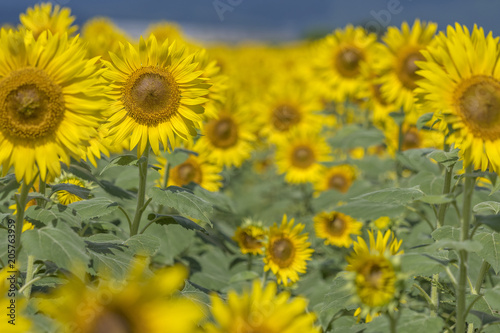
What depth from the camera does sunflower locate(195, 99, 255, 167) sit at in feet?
16.9

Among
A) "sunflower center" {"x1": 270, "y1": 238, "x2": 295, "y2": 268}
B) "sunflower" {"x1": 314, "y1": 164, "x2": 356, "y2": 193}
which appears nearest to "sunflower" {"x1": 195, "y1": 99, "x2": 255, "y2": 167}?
"sunflower" {"x1": 314, "y1": 164, "x2": 356, "y2": 193}

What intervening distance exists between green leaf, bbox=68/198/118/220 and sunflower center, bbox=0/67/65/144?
1.43 ft

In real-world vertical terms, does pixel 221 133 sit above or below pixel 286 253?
above

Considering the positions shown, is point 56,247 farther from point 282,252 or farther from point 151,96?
point 282,252

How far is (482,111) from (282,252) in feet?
4.97

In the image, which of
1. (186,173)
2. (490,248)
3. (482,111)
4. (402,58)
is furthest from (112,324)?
(402,58)

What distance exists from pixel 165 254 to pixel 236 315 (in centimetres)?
200

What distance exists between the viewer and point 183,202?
2545 mm

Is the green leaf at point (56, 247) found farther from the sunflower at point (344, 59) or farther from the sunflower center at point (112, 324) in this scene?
the sunflower at point (344, 59)

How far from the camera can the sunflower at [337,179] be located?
17.3 ft

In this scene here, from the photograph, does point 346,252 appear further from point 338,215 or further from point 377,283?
point 377,283

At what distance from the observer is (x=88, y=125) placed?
2207mm

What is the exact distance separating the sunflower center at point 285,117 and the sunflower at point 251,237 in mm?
2801

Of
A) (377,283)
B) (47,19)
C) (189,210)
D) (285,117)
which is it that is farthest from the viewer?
(285,117)
